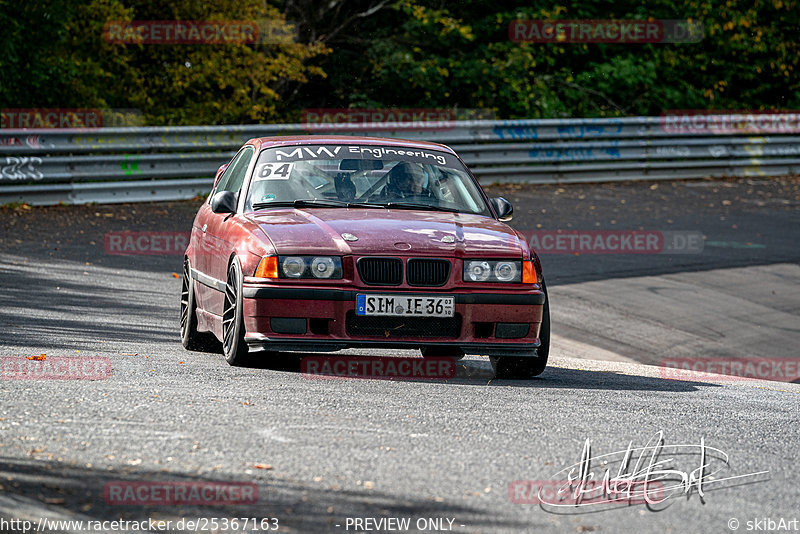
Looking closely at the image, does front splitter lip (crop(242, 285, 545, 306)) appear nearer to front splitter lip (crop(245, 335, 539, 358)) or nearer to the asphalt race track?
front splitter lip (crop(245, 335, 539, 358))

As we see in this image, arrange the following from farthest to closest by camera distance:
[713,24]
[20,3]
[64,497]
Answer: [713,24]
[20,3]
[64,497]

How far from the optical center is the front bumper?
7.28m

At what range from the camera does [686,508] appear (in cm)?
469

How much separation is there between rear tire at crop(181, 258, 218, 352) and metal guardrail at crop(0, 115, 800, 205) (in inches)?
327

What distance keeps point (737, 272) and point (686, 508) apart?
431 inches

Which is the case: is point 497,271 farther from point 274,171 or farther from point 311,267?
point 274,171

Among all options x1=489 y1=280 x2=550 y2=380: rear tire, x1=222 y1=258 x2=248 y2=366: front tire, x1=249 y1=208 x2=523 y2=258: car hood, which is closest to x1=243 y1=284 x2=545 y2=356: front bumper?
x1=222 y1=258 x2=248 y2=366: front tire

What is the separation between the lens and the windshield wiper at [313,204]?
820 centimetres

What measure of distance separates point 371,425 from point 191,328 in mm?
3517

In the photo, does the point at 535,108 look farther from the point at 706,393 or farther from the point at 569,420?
the point at 569,420

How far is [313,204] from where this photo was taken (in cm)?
820

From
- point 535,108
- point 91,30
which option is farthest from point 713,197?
point 91,30

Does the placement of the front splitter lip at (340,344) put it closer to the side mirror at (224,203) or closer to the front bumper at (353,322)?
the front bumper at (353,322)
